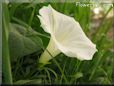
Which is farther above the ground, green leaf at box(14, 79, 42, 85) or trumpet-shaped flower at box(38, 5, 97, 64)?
trumpet-shaped flower at box(38, 5, 97, 64)

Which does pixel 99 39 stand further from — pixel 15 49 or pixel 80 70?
pixel 15 49

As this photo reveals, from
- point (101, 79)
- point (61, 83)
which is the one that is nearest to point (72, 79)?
point (61, 83)

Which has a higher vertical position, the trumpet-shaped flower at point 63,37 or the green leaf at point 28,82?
the trumpet-shaped flower at point 63,37

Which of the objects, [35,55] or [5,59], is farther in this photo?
[35,55]
